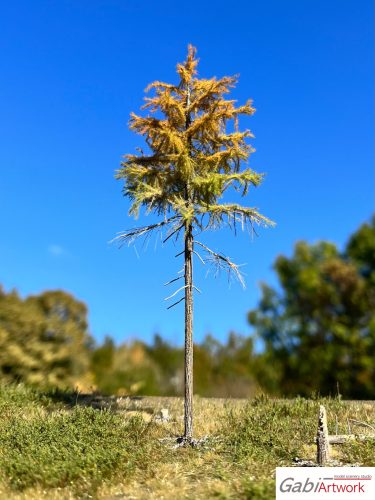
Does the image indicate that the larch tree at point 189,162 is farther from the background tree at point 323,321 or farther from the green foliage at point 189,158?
the background tree at point 323,321

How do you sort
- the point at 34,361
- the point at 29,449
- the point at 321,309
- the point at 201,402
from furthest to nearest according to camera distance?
the point at 321,309 < the point at 34,361 < the point at 201,402 < the point at 29,449

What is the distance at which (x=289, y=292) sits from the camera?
34.1 m

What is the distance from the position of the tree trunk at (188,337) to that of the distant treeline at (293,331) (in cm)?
1800

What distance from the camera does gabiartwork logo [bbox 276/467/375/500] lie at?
9.06m

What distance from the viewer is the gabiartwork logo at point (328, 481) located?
357 inches

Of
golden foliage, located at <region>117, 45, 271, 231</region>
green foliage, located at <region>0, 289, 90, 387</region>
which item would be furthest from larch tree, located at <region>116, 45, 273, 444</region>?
green foliage, located at <region>0, 289, 90, 387</region>

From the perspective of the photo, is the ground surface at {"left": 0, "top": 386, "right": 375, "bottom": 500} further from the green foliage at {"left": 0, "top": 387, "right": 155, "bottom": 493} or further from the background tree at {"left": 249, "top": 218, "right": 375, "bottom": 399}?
the background tree at {"left": 249, "top": 218, "right": 375, "bottom": 399}

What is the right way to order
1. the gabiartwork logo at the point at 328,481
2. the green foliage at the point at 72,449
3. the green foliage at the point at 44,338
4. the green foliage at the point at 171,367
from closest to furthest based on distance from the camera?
the gabiartwork logo at the point at 328,481
the green foliage at the point at 72,449
the green foliage at the point at 44,338
the green foliage at the point at 171,367

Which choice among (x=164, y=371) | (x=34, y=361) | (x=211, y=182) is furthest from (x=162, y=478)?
(x=164, y=371)

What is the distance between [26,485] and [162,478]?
254 cm

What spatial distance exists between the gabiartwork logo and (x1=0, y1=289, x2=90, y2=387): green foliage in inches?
835

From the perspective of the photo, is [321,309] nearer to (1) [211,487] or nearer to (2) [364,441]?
(2) [364,441]

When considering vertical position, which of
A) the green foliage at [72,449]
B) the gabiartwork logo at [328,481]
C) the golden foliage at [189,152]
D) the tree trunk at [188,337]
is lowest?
the gabiartwork logo at [328,481]

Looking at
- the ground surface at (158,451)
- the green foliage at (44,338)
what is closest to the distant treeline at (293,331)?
the green foliage at (44,338)
